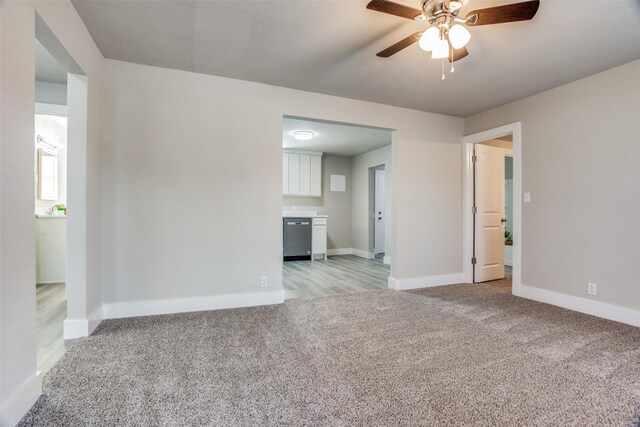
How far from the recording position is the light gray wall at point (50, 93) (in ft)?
10.1

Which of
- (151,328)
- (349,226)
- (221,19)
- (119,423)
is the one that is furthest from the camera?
(349,226)

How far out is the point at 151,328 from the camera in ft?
7.95

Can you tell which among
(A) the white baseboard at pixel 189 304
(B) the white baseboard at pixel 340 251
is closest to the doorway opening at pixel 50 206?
(A) the white baseboard at pixel 189 304

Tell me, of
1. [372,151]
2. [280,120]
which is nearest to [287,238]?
[372,151]

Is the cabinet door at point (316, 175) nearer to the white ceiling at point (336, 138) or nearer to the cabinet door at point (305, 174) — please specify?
the cabinet door at point (305, 174)

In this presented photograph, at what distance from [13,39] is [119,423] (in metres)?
1.83

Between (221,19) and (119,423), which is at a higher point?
(221,19)

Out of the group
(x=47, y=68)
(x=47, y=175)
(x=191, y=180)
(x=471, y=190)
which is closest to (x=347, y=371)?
(x=191, y=180)

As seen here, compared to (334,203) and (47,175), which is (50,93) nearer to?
(47,175)

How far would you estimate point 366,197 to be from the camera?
21.8 ft

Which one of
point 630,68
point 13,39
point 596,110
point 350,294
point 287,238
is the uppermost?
point 630,68

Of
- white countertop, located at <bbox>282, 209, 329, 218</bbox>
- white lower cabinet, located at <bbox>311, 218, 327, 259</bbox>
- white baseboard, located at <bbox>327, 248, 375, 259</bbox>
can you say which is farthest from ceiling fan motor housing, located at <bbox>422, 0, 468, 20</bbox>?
white baseboard, located at <bbox>327, 248, 375, 259</bbox>

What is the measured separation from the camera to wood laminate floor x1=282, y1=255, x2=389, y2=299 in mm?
3762

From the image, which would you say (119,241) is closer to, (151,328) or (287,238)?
(151,328)
